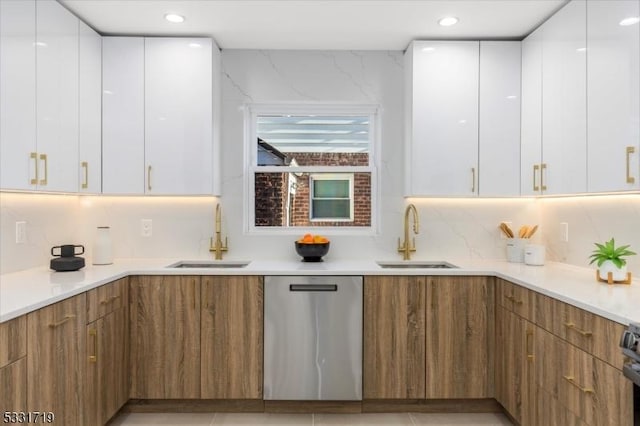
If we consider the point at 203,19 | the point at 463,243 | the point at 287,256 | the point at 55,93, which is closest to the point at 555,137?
the point at 463,243

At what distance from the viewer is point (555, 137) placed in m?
2.57

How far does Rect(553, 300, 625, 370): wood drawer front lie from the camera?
1589mm

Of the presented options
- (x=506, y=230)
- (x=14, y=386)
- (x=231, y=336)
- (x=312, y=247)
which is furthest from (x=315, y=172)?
(x=14, y=386)

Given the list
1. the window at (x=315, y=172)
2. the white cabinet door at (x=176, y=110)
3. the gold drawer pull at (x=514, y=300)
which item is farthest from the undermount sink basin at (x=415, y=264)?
the white cabinet door at (x=176, y=110)

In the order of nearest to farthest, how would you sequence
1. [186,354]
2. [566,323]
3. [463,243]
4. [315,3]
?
[566,323], [315,3], [186,354], [463,243]

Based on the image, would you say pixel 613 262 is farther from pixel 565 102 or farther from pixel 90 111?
pixel 90 111

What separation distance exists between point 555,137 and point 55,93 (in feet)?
9.72

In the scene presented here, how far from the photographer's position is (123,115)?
9.63 ft

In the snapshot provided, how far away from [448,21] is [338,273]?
1.78 m

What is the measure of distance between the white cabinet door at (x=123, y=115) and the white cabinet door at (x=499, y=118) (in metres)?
2.41

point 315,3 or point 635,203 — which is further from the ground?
point 315,3

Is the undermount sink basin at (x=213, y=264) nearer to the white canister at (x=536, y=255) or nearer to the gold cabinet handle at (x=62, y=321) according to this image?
the gold cabinet handle at (x=62, y=321)

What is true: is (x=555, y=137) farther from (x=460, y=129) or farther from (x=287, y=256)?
(x=287, y=256)

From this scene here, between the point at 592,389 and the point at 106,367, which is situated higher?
the point at 592,389
